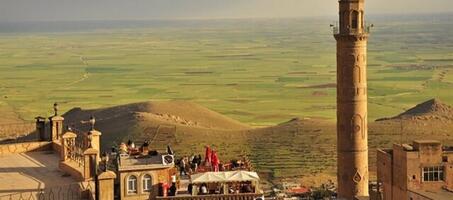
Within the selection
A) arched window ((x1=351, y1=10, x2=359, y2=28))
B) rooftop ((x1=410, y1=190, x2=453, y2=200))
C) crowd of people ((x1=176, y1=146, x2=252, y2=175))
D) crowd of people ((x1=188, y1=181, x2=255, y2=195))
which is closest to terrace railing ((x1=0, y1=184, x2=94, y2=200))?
crowd of people ((x1=188, y1=181, x2=255, y2=195))

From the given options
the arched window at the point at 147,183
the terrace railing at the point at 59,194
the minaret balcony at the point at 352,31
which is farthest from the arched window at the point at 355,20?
the terrace railing at the point at 59,194

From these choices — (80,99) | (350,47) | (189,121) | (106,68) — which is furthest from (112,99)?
(350,47)

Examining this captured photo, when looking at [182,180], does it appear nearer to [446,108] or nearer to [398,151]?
[398,151]

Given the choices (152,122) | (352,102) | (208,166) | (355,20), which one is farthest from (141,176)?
(152,122)

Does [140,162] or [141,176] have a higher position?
[140,162]

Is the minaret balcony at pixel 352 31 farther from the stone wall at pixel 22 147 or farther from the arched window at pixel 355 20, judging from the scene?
the stone wall at pixel 22 147

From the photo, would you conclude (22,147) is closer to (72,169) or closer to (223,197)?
(72,169)

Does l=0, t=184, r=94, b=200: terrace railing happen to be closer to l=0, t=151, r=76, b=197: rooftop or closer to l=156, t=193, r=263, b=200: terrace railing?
l=0, t=151, r=76, b=197: rooftop
